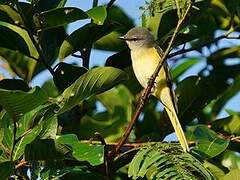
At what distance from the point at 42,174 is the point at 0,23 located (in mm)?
635

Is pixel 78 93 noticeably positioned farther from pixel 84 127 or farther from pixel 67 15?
pixel 84 127

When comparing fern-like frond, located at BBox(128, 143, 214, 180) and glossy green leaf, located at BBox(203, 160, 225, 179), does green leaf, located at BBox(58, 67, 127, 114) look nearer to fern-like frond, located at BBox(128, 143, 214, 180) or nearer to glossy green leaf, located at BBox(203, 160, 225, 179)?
fern-like frond, located at BBox(128, 143, 214, 180)

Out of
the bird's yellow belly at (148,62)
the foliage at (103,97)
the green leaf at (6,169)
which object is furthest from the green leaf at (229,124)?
the green leaf at (6,169)

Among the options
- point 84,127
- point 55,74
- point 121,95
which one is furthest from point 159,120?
point 55,74

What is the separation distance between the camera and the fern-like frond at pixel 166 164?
5.90 feet

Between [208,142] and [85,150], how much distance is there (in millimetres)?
481

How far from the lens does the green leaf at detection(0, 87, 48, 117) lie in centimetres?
184

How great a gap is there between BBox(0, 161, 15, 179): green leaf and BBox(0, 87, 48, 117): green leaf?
0.14m

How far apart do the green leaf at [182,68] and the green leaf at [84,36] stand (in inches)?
37.4

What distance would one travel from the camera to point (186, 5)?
1.91 metres

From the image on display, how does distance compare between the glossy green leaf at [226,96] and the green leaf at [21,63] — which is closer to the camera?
the green leaf at [21,63]

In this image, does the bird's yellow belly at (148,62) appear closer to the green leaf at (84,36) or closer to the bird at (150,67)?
the bird at (150,67)

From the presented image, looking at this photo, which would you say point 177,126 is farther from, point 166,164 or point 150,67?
point 150,67

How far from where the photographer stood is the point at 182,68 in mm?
3477
